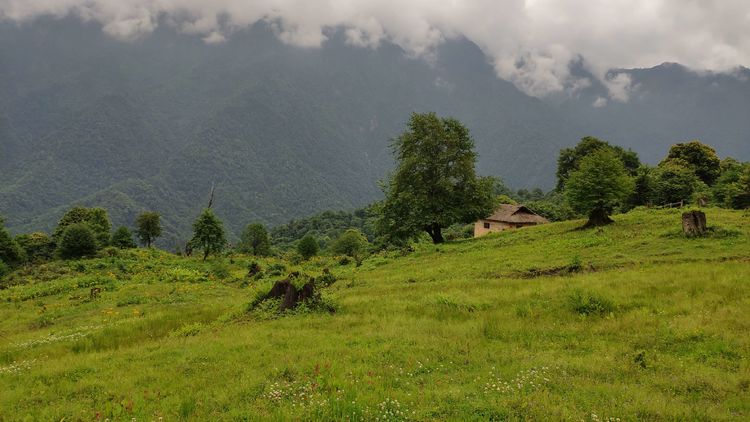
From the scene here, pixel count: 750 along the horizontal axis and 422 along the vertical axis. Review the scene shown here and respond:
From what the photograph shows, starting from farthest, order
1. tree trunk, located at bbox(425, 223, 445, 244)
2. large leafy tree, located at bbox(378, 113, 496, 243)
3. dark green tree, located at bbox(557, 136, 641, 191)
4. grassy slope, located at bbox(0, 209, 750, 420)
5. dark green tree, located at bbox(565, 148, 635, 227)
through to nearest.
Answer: dark green tree, located at bbox(557, 136, 641, 191) → tree trunk, located at bbox(425, 223, 445, 244) → large leafy tree, located at bbox(378, 113, 496, 243) → dark green tree, located at bbox(565, 148, 635, 227) → grassy slope, located at bbox(0, 209, 750, 420)

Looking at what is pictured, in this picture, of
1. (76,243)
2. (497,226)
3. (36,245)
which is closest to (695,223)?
(497,226)

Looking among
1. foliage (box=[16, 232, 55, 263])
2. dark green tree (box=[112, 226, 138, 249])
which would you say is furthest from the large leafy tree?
foliage (box=[16, 232, 55, 263])

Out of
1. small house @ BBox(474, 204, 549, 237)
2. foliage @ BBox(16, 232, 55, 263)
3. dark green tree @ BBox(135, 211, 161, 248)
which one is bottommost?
small house @ BBox(474, 204, 549, 237)

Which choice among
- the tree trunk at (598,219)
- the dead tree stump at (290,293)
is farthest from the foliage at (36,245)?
the tree trunk at (598,219)

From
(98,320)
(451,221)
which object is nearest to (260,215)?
(451,221)

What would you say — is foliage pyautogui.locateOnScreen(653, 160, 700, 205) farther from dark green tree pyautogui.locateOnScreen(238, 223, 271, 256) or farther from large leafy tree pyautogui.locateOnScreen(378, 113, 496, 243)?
dark green tree pyautogui.locateOnScreen(238, 223, 271, 256)

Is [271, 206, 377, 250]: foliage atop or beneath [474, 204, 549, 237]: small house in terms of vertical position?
atop

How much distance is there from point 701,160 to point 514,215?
32.6 meters

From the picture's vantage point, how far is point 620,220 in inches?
1366

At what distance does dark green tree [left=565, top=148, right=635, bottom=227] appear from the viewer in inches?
1297

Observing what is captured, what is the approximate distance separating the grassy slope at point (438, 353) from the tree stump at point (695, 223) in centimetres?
307

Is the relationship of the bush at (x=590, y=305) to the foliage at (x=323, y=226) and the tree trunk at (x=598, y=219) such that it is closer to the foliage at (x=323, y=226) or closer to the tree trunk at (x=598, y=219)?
the tree trunk at (x=598, y=219)

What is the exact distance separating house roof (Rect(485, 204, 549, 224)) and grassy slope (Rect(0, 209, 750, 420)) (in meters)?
36.7

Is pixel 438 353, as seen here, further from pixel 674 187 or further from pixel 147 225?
pixel 147 225
